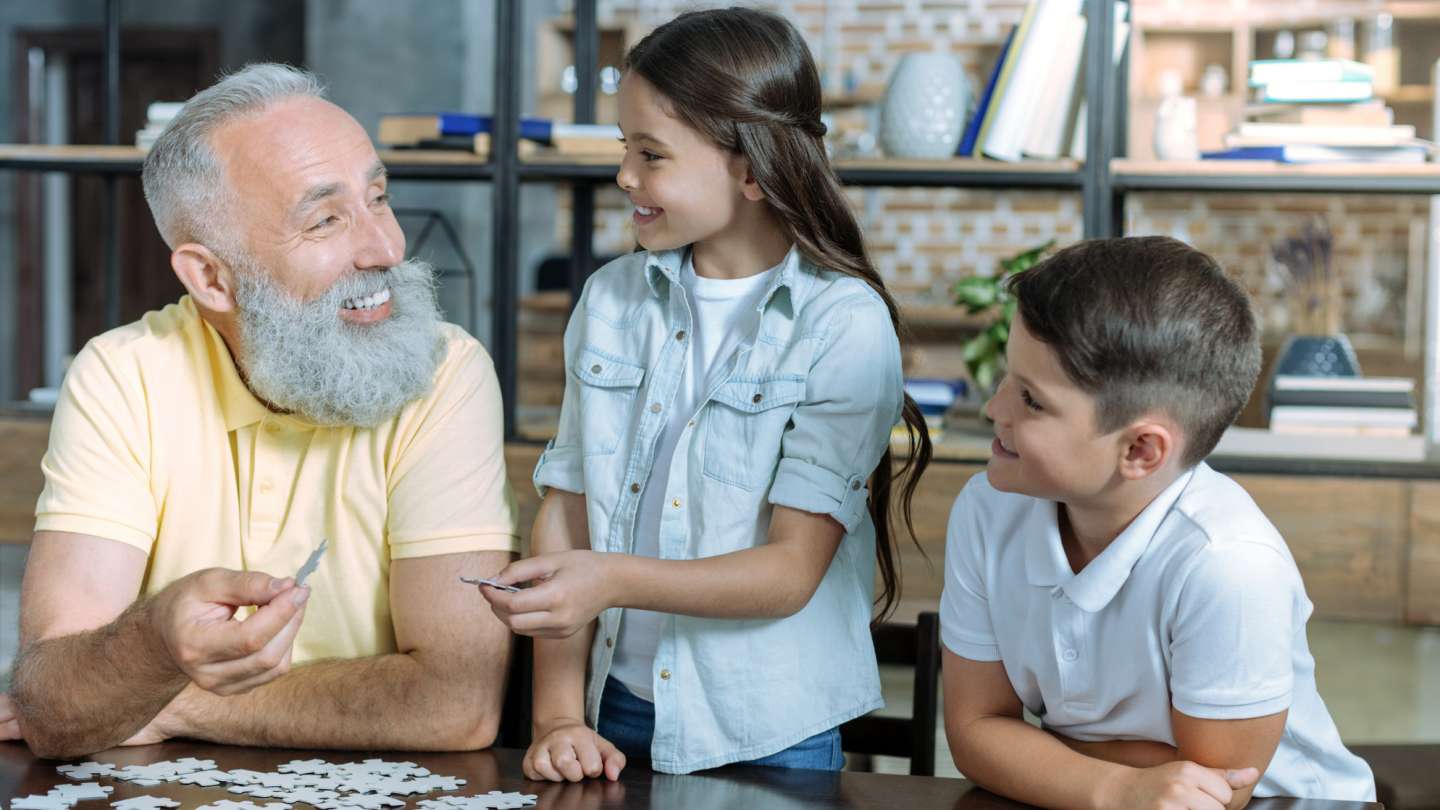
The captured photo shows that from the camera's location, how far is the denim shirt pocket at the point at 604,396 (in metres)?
1.54

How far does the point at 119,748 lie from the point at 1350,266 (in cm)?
592

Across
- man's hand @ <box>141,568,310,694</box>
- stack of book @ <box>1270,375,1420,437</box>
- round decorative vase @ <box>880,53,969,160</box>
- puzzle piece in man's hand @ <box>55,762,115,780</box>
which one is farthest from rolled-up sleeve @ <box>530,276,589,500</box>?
stack of book @ <box>1270,375,1420,437</box>

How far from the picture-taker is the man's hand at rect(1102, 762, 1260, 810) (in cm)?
116

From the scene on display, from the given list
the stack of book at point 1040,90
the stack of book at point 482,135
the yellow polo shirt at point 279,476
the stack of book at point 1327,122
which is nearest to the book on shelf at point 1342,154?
the stack of book at point 1327,122

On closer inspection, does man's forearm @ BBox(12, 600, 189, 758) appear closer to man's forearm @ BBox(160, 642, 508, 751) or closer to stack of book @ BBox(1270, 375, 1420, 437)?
man's forearm @ BBox(160, 642, 508, 751)

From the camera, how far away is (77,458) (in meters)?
1.49

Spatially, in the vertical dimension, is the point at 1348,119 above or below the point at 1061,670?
above

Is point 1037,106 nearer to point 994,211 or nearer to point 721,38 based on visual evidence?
point 721,38

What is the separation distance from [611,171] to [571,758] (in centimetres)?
165

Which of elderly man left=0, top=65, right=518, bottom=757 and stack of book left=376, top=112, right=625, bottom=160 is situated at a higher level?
stack of book left=376, top=112, right=625, bottom=160

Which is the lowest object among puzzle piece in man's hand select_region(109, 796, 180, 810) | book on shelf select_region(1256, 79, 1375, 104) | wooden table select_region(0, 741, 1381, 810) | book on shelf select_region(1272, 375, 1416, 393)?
wooden table select_region(0, 741, 1381, 810)

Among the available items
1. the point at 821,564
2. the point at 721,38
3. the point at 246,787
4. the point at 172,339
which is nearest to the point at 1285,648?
the point at 821,564

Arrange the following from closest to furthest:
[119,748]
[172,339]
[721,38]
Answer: [119,748] < [721,38] < [172,339]

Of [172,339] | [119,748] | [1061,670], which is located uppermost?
[172,339]
